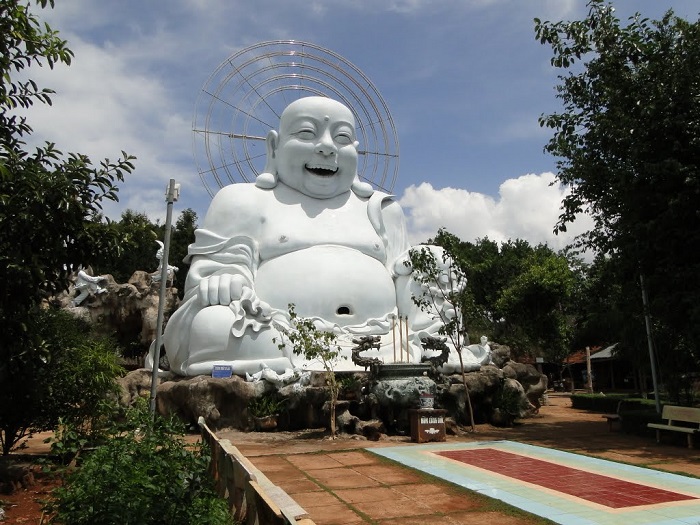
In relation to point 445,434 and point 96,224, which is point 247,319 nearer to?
point 445,434

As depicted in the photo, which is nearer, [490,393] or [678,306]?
[678,306]

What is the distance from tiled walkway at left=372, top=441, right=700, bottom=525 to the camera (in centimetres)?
523

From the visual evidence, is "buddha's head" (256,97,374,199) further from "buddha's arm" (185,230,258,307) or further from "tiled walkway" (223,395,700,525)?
"tiled walkway" (223,395,700,525)

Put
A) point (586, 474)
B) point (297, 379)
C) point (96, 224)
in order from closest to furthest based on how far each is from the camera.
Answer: point (96, 224), point (586, 474), point (297, 379)

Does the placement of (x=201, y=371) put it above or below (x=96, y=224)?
below

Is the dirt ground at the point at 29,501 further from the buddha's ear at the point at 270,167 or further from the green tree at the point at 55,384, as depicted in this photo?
the buddha's ear at the point at 270,167

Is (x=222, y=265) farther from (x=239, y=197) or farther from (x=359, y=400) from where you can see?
(x=359, y=400)

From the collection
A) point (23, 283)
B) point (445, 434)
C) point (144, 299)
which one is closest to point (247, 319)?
point (445, 434)

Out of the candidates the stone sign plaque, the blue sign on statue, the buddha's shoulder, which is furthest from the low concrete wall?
the buddha's shoulder

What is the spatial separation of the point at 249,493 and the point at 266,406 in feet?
24.3

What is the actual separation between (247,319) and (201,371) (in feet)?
4.32

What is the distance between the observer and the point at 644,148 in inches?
375

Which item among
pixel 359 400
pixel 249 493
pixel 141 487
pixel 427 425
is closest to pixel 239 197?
pixel 359 400

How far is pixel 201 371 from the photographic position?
1203 cm
